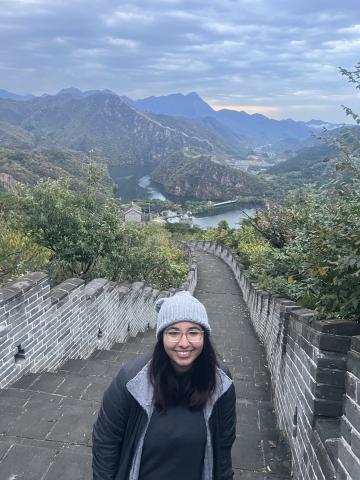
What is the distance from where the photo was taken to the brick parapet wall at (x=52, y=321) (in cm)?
456

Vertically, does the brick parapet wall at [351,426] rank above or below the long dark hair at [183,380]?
below

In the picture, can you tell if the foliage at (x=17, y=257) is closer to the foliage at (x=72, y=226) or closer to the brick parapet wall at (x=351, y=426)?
the foliage at (x=72, y=226)

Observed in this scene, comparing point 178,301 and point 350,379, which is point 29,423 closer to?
point 178,301

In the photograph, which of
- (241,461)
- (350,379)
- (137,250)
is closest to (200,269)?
(137,250)

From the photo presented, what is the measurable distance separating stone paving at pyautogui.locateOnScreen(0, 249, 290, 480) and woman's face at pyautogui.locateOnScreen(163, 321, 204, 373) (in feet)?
5.55

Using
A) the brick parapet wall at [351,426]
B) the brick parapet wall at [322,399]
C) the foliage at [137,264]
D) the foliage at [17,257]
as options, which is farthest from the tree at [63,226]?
the brick parapet wall at [351,426]

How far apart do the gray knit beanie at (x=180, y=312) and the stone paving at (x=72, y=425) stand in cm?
180

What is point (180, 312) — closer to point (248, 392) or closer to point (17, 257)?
point (248, 392)

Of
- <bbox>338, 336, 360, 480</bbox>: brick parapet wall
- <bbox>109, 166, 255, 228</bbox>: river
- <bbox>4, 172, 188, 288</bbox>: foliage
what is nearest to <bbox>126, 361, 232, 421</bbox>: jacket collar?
<bbox>338, 336, 360, 480</bbox>: brick parapet wall

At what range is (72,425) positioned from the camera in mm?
3965

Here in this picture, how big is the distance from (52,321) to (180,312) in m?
3.61

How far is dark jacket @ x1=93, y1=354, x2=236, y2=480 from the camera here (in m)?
2.26

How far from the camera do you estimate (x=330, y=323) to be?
10.3 feet

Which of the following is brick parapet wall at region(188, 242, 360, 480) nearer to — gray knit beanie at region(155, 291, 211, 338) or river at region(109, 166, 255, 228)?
gray knit beanie at region(155, 291, 211, 338)
